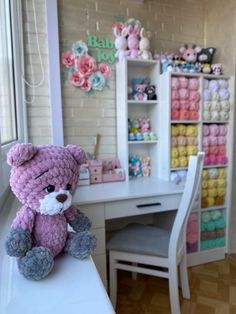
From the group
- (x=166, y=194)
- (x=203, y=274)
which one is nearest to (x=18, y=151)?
(x=166, y=194)

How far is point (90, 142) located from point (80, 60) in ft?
2.17

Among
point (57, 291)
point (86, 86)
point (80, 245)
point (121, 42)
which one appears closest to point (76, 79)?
point (86, 86)

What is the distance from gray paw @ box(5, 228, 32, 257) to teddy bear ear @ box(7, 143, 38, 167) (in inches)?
7.1

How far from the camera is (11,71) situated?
151 cm

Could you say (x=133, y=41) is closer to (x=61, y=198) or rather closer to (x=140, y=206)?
(x=140, y=206)

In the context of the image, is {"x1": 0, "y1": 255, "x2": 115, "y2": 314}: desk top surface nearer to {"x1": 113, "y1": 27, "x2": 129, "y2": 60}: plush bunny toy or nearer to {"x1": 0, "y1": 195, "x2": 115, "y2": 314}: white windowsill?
{"x1": 0, "y1": 195, "x2": 115, "y2": 314}: white windowsill

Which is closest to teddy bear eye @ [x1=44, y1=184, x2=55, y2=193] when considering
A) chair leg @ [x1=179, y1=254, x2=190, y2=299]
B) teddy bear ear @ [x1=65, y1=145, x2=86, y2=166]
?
teddy bear ear @ [x1=65, y1=145, x2=86, y2=166]

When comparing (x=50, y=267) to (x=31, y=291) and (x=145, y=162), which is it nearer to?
(x=31, y=291)

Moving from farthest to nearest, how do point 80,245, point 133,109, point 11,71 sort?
point 133,109 → point 11,71 → point 80,245

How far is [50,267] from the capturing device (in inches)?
23.7

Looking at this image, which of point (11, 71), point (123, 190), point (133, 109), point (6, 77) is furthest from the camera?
point (133, 109)

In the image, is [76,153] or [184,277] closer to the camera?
[76,153]

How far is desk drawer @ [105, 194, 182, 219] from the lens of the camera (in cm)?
147

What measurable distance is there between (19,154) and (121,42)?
159cm
